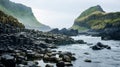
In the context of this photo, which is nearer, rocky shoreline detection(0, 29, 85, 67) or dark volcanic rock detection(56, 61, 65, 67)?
rocky shoreline detection(0, 29, 85, 67)

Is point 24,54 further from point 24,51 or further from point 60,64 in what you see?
point 60,64

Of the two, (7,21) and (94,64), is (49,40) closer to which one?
(7,21)

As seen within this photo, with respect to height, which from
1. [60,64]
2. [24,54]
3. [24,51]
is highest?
[24,51]

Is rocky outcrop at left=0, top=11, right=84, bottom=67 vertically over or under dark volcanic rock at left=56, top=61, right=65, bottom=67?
over

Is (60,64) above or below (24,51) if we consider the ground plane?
below

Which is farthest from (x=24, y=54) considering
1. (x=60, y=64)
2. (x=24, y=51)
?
(x=60, y=64)

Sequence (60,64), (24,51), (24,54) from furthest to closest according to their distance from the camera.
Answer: (24,51) → (24,54) → (60,64)

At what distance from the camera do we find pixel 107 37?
15312cm

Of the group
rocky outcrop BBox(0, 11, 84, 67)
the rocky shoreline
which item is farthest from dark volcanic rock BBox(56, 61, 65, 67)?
rocky outcrop BBox(0, 11, 84, 67)

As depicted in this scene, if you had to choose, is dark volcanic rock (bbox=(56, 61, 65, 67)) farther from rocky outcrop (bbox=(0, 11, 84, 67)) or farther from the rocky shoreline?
rocky outcrop (bbox=(0, 11, 84, 67))

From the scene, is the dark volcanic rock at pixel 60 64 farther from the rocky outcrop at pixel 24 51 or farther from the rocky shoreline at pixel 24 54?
the rocky outcrop at pixel 24 51

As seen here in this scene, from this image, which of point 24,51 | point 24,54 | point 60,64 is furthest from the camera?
point 24,51

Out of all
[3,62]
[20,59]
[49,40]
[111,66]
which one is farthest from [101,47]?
[3,62]

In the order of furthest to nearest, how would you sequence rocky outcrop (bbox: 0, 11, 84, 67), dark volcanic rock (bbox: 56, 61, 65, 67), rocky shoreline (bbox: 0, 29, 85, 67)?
1. dark volcanic rock (bbox: 56, 61, 65, 67)
2. rocky outcrop (bbox: 0, 11, 84, 67)
3. rocky shoreline (bbox: 0, 29, 85, 67)
